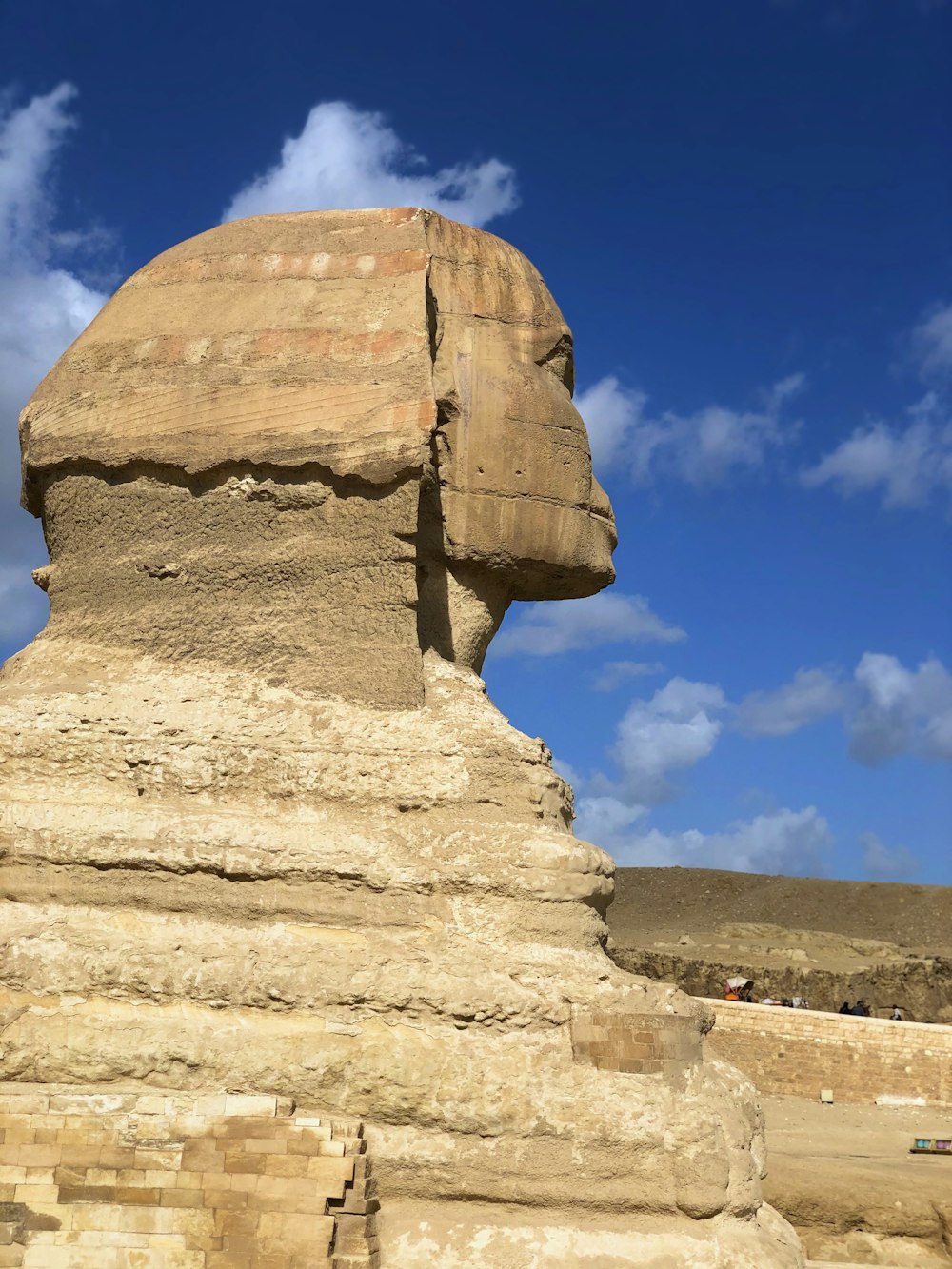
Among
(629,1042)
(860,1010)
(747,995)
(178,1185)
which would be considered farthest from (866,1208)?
(860,1010)

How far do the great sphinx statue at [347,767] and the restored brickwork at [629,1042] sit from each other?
0.02 meters

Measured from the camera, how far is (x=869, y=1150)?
45.8ft

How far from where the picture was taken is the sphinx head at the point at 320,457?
666 cm

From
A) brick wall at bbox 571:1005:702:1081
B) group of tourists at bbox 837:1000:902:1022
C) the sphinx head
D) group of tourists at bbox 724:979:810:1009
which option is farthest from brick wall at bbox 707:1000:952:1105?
brick wall at bbox 571:1005:702:1081

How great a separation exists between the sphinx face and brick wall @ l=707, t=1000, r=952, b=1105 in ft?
41.1

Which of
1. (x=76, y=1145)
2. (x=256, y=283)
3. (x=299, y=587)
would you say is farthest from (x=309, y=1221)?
(x=256, y=283)

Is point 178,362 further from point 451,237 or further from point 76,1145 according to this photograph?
point 76,1145

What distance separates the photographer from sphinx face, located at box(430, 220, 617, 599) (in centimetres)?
729

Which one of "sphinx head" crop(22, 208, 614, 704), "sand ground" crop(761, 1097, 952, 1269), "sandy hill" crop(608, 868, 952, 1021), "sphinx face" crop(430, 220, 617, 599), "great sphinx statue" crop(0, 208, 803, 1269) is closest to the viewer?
"great sphinx statue" crop(0, 208, 803, 1269)

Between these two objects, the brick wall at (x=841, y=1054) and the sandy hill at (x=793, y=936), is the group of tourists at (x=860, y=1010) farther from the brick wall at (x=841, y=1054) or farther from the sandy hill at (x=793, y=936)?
the brick wall at (x=841, y=1054)

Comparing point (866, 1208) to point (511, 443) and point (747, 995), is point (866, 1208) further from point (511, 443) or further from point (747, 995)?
point (747, 995)

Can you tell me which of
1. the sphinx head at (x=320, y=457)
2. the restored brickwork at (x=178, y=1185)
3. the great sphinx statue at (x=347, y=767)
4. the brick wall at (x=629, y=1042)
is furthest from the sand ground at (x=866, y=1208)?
the restored brickwork at (x=178, y=1185)

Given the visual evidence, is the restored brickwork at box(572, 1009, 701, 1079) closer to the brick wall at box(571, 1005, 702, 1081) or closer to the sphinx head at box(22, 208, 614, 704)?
the brick wall at box(571, 1005, 702, 1081)

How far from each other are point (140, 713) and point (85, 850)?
75 centimetres
